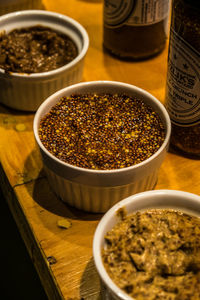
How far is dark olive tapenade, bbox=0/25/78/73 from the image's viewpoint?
991 millimetres

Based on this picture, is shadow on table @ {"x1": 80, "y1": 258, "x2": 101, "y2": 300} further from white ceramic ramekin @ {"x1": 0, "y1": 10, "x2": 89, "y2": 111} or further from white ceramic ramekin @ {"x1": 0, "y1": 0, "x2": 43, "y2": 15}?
white ceramic ramekin @ {"x1": 0, "y1": 0, "x2": 43, "y2": 15}

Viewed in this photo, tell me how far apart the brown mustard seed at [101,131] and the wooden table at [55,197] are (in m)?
0.11

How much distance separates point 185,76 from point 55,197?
337mm

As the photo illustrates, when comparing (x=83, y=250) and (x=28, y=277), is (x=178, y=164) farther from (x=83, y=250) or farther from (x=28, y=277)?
(x=28, y=277)

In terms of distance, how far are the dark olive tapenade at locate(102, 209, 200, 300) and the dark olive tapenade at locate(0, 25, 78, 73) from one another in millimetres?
475

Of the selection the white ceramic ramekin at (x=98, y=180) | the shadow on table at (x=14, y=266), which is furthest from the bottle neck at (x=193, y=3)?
the shadow on table at (x=14, y=266)

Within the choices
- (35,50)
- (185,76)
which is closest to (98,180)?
(185,76)

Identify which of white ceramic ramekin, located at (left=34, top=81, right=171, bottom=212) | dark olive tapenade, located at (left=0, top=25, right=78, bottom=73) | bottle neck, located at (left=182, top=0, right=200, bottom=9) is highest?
bottle neck, located at (left=182, top=0, right=200, bottom=9)

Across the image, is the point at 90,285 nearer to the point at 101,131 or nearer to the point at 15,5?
the point at 101,131

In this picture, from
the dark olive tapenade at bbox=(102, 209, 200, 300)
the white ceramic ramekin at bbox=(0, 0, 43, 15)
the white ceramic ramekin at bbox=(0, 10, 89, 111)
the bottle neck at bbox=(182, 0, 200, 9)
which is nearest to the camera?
the dark olive tapenade at bbox=(102, 209, 200, 300)

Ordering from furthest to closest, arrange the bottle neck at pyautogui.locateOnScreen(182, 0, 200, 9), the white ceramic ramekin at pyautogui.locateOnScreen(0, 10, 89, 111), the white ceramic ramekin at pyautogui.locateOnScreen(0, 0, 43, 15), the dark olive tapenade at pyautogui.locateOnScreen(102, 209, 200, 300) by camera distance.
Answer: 1. the white ceramic ramekin at pyautogui.locateOnScreen(0, 0, 43, 15)
2. the white ceramic ramekin at pyautogui.locateOnScreen(0, 10, 89, 111)
3. the bottle neck at pyautogui.locateOnScreen(182, 0, 200, 9)
4. the dark olive tapenade at pyautogui.locateOnScreen(102, 209, 200, 300)

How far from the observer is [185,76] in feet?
2.61

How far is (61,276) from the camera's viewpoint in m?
0.73

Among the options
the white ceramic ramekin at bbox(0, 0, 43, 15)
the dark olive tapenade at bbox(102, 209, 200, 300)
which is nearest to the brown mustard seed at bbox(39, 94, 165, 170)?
the dark olive tapenade at bbox(102, 209, 200, 300)
